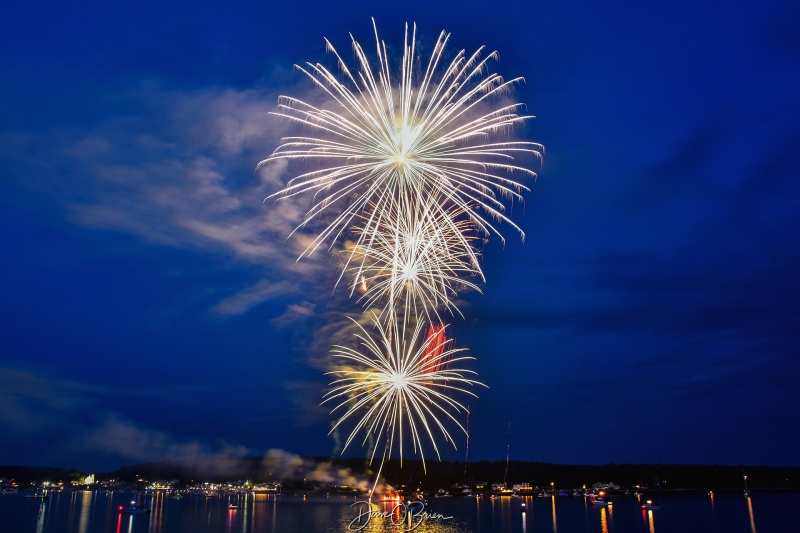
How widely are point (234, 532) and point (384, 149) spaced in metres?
69.7

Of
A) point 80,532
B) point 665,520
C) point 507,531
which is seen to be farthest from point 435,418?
point 665,520

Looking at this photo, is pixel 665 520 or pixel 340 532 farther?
pixel 665 520

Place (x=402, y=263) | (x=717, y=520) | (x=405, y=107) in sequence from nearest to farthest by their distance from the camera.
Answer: (x=405, y=107)
(x=402, y=263)
(x=717, y=520)

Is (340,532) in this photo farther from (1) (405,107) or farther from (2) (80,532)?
(1) (405,107)

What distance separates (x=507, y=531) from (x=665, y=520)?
3600cm

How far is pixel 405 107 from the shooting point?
22078mm

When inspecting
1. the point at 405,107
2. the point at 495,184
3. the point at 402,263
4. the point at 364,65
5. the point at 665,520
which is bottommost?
the point at 665,520

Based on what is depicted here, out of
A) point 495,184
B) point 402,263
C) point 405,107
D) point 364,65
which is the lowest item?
point 402,263

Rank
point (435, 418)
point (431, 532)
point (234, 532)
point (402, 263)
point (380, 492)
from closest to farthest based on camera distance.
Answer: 1. point (402, 263)
2. point (435, 418)
3. point (431, 532)
4. point (234, 532)
5. point (380, 492)

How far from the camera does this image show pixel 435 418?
2764cm

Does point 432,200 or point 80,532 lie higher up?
point 432,200

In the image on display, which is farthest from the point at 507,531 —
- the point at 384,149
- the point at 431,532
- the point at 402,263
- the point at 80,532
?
the point at 384,149

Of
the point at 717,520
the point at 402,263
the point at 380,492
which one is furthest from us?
the point at 380,492

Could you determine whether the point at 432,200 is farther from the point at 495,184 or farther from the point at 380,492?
the point at 380,492
